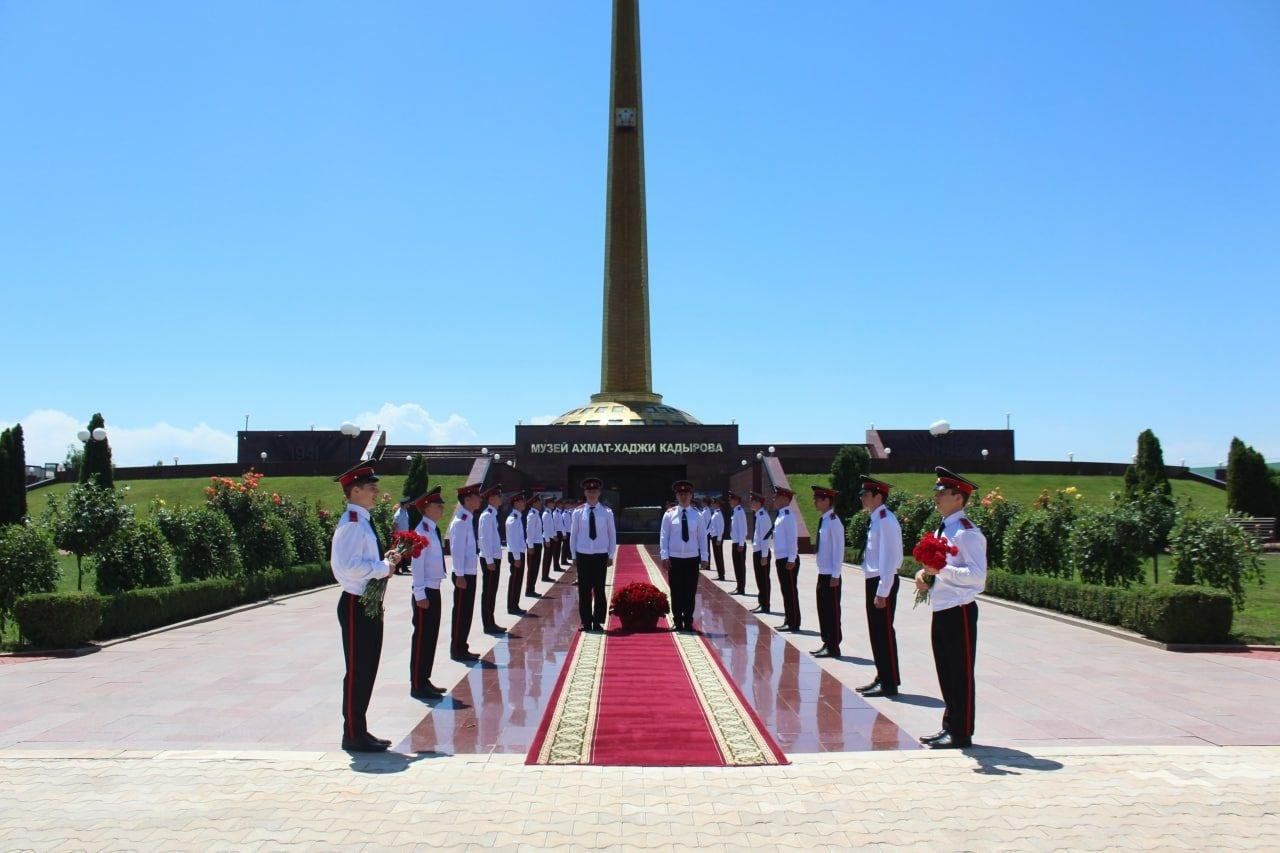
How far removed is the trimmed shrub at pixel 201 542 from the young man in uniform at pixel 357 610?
9.42 m

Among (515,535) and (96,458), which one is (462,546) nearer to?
(515,535)

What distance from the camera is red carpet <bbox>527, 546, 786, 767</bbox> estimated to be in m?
6.11

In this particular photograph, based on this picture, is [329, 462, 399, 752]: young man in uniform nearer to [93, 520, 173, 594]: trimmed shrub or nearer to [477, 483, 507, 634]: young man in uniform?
[477, 483, 507, 634]: young man in uniform

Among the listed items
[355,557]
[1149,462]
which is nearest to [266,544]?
[355,557]

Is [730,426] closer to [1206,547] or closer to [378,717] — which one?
[1206,547]

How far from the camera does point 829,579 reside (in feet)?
33.5

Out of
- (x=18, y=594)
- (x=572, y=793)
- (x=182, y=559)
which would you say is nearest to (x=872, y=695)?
(x=572, y=793)

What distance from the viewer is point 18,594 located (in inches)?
444

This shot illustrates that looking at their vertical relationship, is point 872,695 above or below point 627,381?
below

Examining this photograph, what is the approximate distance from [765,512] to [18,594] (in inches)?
394

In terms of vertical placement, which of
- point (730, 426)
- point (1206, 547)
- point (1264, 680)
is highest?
point (730, 426)

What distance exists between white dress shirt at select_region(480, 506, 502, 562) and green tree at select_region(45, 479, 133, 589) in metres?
4.82

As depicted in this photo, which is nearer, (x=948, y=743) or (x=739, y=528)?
(x=948, y=743)

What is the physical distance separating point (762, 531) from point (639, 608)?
11.9 ft
